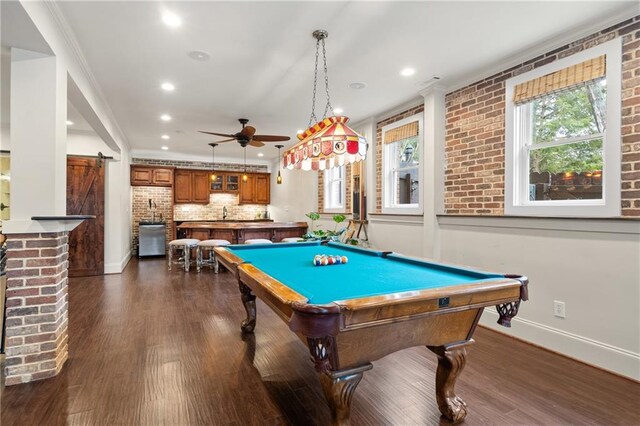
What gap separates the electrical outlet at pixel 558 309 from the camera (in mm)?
2674

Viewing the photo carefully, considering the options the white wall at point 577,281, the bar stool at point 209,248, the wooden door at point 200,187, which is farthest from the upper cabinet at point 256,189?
the white wall at point 577,281

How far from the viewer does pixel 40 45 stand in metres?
2.18

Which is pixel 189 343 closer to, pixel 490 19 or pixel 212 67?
pixel 212 67

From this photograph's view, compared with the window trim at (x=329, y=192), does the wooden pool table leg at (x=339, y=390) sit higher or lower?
lower

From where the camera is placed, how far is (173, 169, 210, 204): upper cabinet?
27.5ft

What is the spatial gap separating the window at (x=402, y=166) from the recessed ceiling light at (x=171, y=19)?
9.58ft

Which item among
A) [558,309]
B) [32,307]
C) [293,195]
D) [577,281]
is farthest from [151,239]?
[577,281]

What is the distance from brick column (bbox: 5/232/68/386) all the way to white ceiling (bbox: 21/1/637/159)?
66.5 inches

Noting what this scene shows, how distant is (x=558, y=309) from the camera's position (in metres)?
2.71

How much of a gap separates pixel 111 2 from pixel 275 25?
3.70ft

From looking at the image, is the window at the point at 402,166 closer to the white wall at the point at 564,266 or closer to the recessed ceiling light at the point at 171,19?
the white wall at the point at 564,266

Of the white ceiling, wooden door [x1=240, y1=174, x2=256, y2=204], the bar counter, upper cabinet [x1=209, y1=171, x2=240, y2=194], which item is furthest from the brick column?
wooden door [x1=240, y1=174, x2=256, y2=204]

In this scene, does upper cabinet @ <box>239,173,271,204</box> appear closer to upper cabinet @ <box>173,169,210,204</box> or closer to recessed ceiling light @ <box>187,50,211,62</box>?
upper cabinet @ <box>173,169,210,204</box>

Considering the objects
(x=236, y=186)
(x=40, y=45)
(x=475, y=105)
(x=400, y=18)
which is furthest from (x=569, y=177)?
(x=236, y=186)
